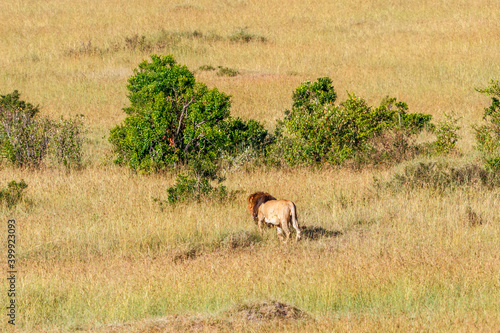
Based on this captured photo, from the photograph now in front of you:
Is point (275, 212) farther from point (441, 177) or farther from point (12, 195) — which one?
point (12, 195)

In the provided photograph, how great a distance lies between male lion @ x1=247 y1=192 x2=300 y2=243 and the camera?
27.9ft

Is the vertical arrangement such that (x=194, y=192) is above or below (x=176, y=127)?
below

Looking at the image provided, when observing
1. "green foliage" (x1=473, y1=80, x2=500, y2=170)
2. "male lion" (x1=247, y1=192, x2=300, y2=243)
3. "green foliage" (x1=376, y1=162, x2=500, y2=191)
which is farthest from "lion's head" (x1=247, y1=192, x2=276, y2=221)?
"green foliage" (x1=473, y1=80, x2=500, y2=170)

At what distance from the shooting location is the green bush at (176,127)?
13.8 m

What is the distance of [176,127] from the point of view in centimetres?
1434

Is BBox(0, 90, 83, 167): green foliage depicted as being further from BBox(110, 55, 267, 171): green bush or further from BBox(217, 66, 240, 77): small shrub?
BBox(217, 66, 240, 77): small shrub

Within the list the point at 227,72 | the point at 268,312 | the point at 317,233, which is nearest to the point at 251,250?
the point at 317,233

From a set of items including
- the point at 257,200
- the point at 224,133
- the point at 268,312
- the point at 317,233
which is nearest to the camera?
the point at 268,312

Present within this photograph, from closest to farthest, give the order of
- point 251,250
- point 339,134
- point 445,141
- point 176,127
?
point 251,250, point 176,127, point 339,134, point 445,141

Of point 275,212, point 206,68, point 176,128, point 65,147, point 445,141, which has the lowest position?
point 275,212

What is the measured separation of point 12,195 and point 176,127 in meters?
4.36

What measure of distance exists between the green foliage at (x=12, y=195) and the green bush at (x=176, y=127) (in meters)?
2.95

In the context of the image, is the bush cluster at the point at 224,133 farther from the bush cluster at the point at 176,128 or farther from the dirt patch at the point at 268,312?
the dirt patch at the point at 268,312

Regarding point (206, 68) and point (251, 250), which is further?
point (206, 68)
